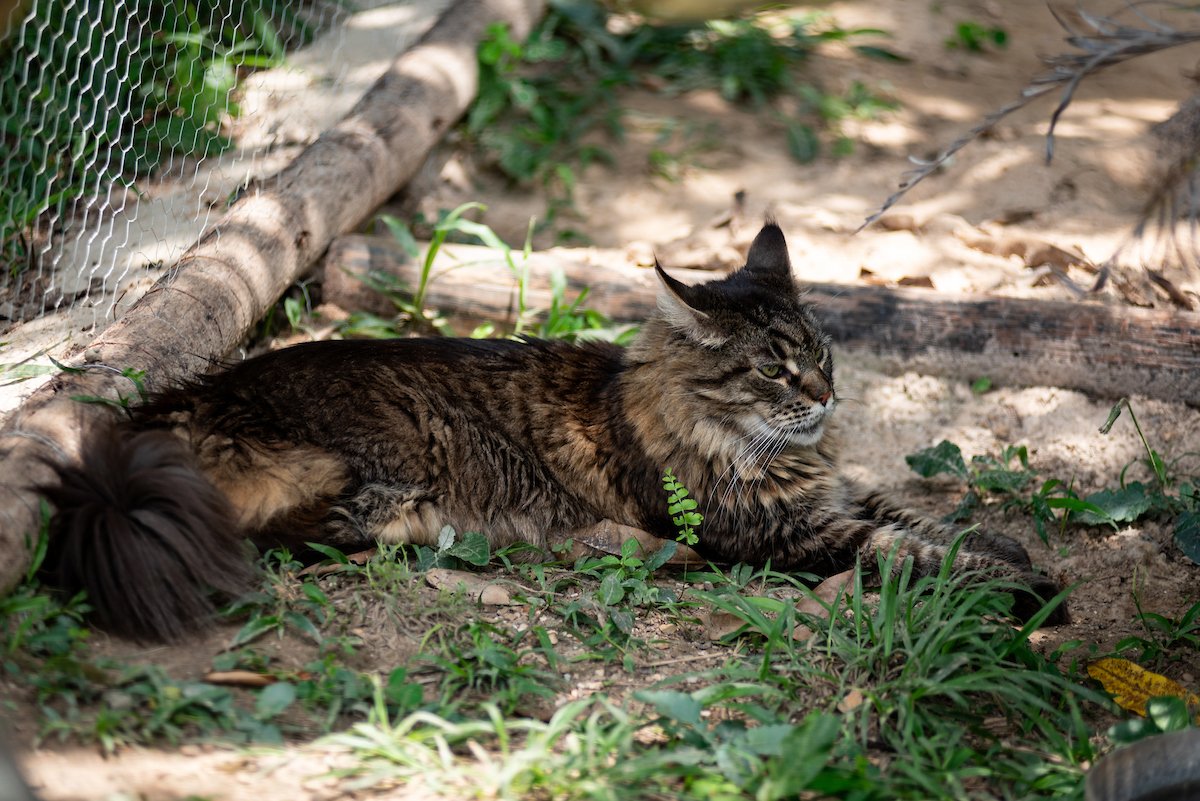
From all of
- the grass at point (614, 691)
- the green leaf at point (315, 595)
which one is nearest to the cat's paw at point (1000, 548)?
the grass at point (614, 691)

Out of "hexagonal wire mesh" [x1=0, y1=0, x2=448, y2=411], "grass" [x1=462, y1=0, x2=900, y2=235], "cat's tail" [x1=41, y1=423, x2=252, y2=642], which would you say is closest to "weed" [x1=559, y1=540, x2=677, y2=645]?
"cat's tail" [x1=41, y1=423, x2=252, y2=642]

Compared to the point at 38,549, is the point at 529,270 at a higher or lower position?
lower

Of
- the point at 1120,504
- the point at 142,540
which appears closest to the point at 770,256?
the point at 1120,504

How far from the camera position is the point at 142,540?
2619 mm

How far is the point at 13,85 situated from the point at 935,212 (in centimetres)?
443

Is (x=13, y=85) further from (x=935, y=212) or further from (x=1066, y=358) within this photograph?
(x=1066, y=358)

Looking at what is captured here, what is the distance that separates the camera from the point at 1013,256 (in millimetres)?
4930

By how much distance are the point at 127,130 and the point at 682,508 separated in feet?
9.92

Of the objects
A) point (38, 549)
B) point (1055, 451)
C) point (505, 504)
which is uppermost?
point (38, 549)

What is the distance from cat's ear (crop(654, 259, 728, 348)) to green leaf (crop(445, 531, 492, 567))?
0.96 meters

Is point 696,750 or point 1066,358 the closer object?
point 696,750

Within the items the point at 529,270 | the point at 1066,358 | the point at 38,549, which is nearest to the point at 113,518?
the point at 38,549

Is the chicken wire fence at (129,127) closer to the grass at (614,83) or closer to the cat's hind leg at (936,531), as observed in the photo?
the grass at (614,83)

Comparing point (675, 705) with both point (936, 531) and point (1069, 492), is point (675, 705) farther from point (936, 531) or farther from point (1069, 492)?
point (1069, 492)
